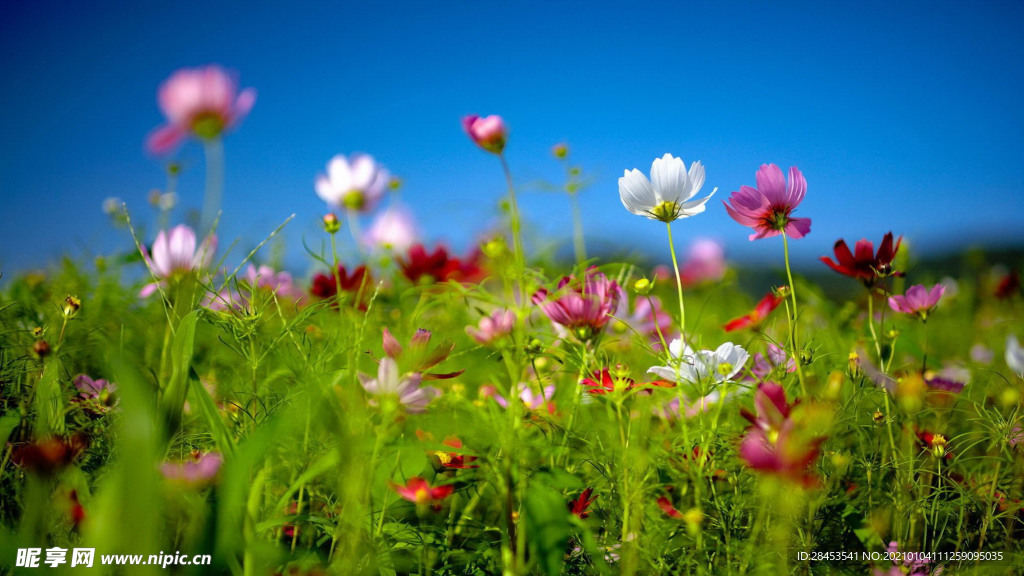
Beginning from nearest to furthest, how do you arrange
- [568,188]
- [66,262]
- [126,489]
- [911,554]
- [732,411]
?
[126,489], [911,554], [732,411], [568,188], [66,262]

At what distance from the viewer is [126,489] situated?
15.9 inches

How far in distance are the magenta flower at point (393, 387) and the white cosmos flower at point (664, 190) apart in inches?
11.7

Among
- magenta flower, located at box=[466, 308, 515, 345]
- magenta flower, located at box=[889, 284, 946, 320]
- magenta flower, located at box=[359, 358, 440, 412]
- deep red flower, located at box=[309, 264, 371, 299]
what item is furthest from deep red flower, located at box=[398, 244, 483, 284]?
magenta flower, located at box=[889, 284, 946, 320]

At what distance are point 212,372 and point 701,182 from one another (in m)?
0.75

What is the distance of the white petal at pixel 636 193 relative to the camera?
0.61m

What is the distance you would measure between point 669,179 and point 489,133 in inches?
7.6

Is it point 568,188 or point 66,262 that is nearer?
point 568,188

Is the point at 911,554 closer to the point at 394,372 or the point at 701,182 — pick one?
the point at 701,182

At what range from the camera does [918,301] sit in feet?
2.41

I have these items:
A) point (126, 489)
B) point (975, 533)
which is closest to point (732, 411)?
point (975, 533)

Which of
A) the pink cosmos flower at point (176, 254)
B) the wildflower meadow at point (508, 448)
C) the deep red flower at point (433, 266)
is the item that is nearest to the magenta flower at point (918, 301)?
the wildflower meadow at point (508, 448)

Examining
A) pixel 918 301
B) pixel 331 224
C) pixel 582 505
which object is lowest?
pixel 582 505

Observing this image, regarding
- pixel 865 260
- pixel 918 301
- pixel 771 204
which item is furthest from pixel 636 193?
pixel 918 301

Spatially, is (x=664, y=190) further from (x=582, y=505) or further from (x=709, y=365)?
(x=582, y=505)
